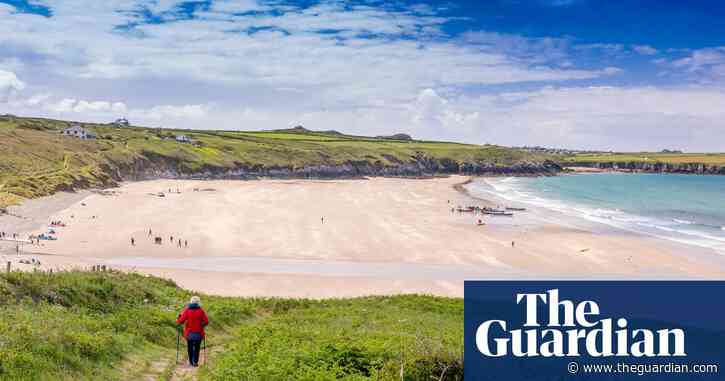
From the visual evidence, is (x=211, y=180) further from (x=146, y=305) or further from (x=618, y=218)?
(x=146, y=305)

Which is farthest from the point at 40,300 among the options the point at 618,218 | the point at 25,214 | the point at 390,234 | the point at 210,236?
the point at 618,218

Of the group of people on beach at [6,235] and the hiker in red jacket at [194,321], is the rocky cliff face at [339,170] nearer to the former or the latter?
the group of people on beach at [6,235]

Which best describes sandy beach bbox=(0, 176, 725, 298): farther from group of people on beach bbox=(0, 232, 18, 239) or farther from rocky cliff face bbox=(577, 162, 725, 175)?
rocky cliff face bbox=(577, 162, 725, 175)

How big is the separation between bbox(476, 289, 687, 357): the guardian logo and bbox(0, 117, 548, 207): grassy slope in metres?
56.1

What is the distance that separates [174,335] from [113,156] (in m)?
90.5

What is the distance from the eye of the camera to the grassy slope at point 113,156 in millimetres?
68938

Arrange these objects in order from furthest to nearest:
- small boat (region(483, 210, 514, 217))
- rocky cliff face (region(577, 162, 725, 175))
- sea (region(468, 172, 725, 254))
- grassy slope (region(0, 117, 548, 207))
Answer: rocky cliff face (region(577, 162, 725, 175)) → grassy slope (region(0, 117, 548, 207)) → small boat (region(483, 210, 514, 217)) → sea (region(468, 172, 725, 254))

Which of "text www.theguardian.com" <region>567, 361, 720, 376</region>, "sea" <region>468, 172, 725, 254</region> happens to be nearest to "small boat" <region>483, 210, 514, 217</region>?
"sea" <region>468, 172, 725, 254</region>

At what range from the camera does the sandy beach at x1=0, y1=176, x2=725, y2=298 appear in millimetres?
33625

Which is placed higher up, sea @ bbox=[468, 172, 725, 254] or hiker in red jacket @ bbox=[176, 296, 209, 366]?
hiker in red jacket @ bbox=[176, 296, 209, 366]

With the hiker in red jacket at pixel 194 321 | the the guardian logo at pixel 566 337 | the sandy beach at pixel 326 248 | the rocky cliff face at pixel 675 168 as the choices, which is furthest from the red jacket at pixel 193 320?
the rocky cliff face at pixel 675 168

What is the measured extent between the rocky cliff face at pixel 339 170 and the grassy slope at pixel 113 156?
119 cm

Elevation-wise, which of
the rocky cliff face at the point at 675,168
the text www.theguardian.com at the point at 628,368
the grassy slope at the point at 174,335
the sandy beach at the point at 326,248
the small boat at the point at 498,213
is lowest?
the sandy beach at the point at 326,248

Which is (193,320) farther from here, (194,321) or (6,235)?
(6,235)
